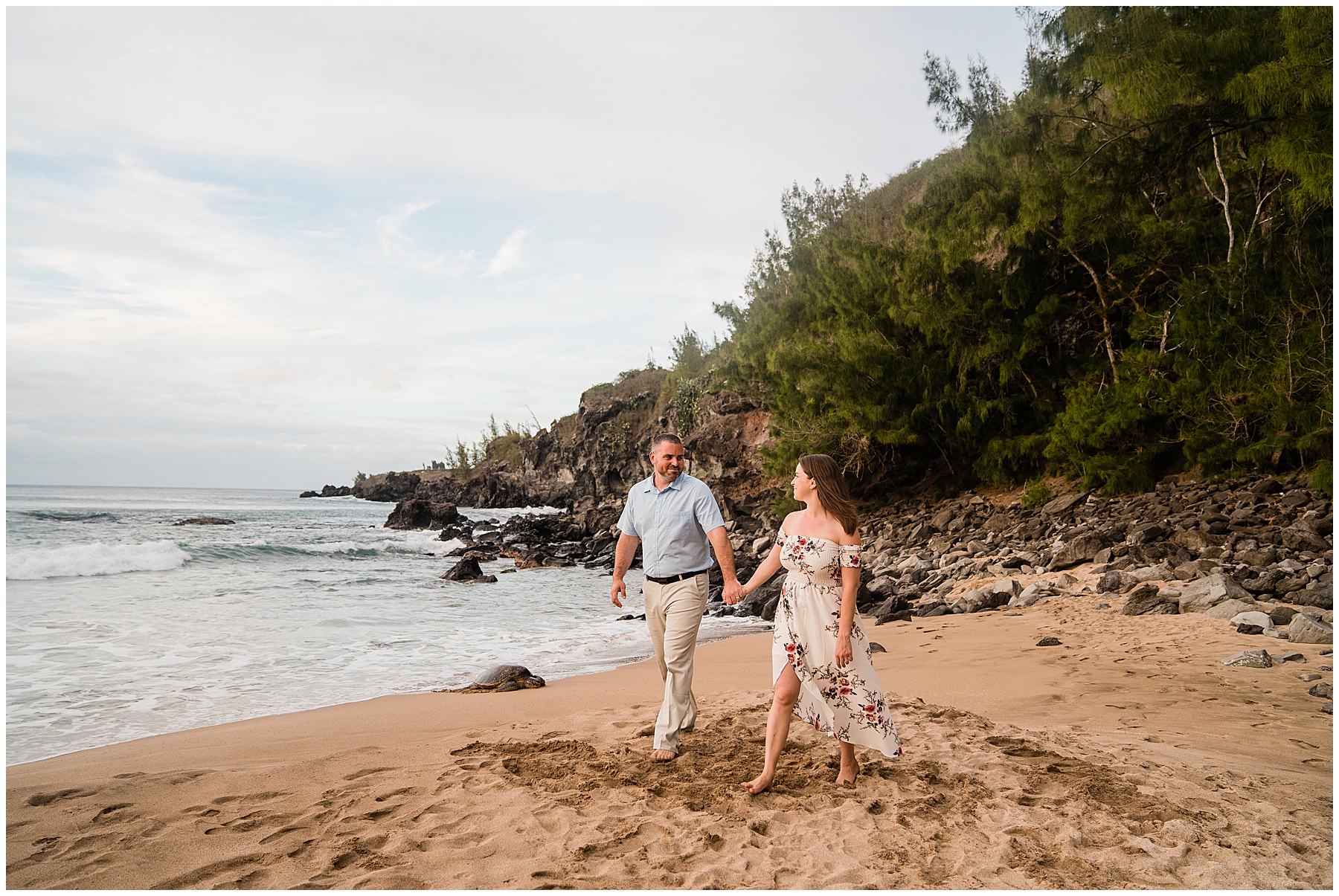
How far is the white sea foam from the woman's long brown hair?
20153 mm

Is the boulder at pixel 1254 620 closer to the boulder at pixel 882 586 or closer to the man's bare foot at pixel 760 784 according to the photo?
the boulder at pixel 882 586

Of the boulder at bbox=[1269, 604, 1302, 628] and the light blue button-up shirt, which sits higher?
the light blue button-up shirt

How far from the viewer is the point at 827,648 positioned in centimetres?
421

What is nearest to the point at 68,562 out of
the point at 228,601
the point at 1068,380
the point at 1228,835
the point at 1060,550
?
the point at 228,601

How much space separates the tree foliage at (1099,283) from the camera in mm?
9820

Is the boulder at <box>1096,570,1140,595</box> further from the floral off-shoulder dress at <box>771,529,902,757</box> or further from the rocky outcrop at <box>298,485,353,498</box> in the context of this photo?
the rocky outcrop at <box>298,485,353,498</box>

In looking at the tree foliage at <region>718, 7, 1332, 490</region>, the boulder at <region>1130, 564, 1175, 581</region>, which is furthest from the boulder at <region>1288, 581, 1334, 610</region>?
the tree foliage at <region>718, 7, 1332, 490</region>

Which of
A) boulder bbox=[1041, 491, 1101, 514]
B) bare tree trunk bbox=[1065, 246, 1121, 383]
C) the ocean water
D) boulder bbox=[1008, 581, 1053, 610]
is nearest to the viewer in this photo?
the ocean water

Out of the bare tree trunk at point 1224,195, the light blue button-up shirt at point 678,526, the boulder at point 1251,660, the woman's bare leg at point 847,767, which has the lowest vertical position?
the boulder at point 1251,660

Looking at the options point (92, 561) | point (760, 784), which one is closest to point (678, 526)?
point (760, 784)

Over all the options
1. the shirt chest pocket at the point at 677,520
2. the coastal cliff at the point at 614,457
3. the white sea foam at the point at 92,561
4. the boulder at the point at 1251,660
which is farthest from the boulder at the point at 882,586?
the white sea foam at the point at 92,561

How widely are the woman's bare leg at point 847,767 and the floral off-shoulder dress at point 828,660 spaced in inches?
3.3

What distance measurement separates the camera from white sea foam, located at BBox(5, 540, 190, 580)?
18.6m

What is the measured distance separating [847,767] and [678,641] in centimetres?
126
